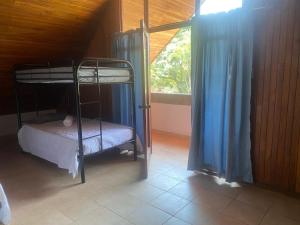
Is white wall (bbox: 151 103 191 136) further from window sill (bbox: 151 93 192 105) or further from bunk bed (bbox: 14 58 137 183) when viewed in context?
bunk bed (bbox: 14 58 137 183)

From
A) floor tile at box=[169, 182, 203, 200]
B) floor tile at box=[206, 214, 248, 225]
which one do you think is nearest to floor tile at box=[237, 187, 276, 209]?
floor tile at box=[206, 214, 248, 225]

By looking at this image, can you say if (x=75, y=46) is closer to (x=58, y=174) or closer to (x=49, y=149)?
(x=49, y=149)

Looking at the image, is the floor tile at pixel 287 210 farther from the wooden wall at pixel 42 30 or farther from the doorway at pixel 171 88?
the wooden wall at pixel 42 30

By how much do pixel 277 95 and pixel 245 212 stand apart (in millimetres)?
1244

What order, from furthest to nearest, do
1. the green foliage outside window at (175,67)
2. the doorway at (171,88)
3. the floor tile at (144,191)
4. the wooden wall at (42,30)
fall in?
the green foliage outside window at (175,67), the doorway at (171,88), the wooden wall at (42,30), the floor tile at (144,191)

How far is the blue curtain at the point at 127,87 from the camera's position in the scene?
3686 millimetres

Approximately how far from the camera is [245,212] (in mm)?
2314

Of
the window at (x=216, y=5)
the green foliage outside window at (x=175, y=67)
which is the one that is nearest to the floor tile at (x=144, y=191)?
the window at (x=216, y=5)

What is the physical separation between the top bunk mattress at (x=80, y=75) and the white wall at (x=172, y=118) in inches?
69.5

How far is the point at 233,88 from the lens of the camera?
8.82 feet

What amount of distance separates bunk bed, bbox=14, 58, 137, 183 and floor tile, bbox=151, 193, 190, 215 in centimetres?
103

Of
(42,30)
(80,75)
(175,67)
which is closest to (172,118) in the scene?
(175,67)

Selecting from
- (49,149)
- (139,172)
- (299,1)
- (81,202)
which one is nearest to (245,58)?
(299,1)

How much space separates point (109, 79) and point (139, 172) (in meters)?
1.32
